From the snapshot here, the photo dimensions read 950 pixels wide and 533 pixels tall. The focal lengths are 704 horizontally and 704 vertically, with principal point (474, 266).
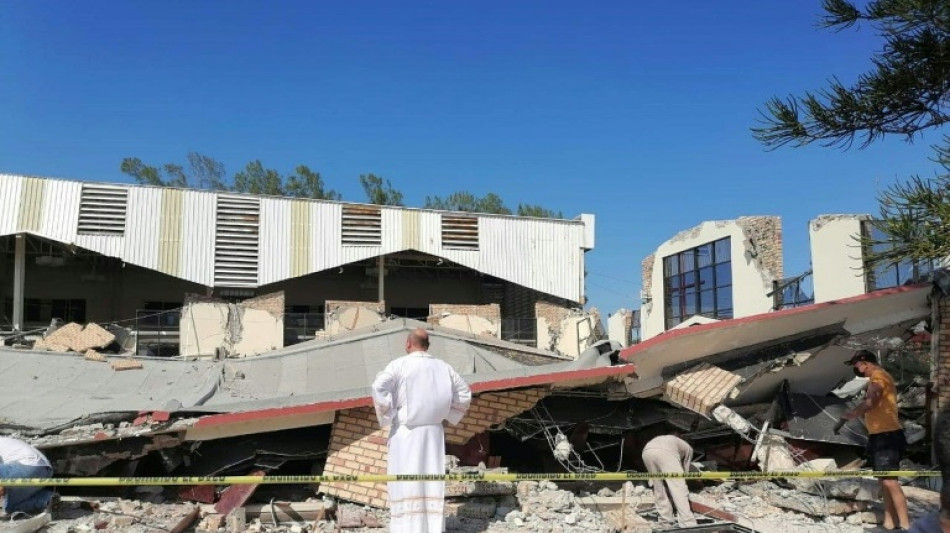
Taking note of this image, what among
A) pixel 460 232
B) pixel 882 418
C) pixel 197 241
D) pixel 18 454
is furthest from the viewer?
pixel 460 232

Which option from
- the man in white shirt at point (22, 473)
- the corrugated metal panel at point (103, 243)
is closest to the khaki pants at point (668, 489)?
the man in white shirt at point (22, 473)

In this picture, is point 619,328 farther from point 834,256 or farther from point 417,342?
point 417,342

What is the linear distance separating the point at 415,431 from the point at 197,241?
17.6 metres

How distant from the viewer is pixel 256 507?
6.07 meters

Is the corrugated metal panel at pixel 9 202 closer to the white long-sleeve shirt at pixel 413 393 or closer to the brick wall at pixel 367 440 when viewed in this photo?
the brick wall at pixel 367 440

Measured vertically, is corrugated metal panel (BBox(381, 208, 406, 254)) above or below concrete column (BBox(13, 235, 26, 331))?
above

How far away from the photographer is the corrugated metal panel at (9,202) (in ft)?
62.6

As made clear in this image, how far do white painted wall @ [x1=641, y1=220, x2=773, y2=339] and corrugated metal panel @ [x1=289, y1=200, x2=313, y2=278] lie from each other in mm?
10916

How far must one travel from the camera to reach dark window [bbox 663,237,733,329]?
61.7ft

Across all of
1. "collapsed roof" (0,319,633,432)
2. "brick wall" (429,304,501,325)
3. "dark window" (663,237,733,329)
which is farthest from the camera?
"brick wall" (429,304,501,325)

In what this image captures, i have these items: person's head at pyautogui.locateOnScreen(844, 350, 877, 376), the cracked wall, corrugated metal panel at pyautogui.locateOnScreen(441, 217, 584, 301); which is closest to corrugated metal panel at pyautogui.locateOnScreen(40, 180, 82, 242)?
corrugated metal panel at pyautogui.locateOnScreen(441, 217, 584, 301)

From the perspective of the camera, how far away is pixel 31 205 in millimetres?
19406

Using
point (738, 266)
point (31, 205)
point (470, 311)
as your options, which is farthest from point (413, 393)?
point (31, 205)

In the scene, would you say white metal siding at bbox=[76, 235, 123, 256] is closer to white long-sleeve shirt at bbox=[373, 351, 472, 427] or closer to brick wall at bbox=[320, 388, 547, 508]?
brick wall at bbox=[320, 388, 547, 508]
